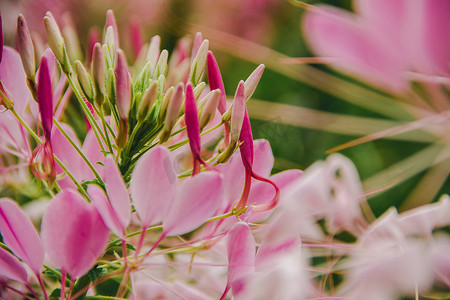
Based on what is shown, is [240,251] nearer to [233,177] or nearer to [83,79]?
[233,177]

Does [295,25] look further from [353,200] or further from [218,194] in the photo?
[218,194]

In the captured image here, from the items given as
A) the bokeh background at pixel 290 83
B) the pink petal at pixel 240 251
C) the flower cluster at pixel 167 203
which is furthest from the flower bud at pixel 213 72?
the bokeh background at pixel 290 83

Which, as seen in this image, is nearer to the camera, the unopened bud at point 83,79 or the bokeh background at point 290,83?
the unopened bud at point 83,79

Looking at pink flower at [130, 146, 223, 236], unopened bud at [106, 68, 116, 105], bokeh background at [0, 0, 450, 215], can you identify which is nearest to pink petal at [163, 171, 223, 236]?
pink flower at [130, 146, 223, 236]

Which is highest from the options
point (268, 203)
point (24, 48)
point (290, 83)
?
point (24, 48)

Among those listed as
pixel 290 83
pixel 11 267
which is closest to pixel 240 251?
pixel 11 267

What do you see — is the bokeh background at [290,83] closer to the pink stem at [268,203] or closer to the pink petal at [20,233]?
the pink stem at [268,203]
